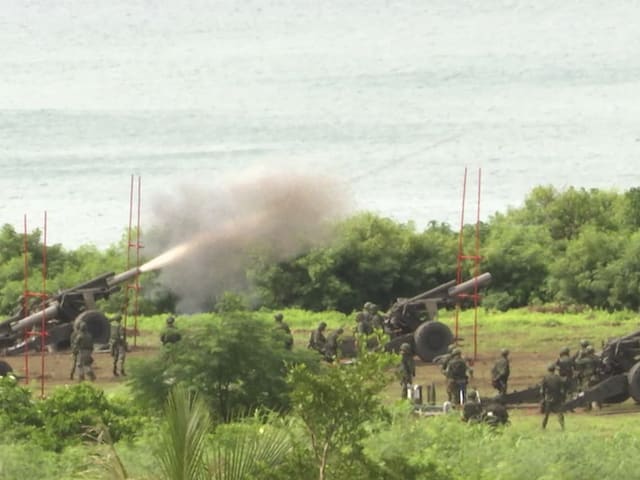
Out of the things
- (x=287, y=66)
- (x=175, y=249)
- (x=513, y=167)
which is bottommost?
(x=175, y=249)

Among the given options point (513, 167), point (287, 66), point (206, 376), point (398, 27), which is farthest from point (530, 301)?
point (398, 27)

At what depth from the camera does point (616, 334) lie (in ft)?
113

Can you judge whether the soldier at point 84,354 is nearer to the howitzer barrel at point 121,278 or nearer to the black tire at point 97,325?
the black tire at point 97,325

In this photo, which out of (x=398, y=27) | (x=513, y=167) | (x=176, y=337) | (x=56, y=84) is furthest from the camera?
(x=398, y=27)

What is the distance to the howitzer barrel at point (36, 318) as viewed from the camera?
112 feet

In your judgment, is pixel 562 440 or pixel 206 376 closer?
pixel 562 440

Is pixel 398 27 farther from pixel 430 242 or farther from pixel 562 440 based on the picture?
pixel 562 440

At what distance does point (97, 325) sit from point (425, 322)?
481 centimetres

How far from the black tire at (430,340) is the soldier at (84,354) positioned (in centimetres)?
464

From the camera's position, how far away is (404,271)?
40.0 m

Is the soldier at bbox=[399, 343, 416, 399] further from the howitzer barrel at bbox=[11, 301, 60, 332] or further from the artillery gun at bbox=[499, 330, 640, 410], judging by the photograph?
the howitzer barrel at bbox=[11, 301, 60, 332]

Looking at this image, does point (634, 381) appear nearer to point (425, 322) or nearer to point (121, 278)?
point (425, 322)

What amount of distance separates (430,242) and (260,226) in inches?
141

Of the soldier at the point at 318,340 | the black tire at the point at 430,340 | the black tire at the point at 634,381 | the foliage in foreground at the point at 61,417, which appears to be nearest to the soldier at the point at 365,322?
the soldier at the point at 318,340
